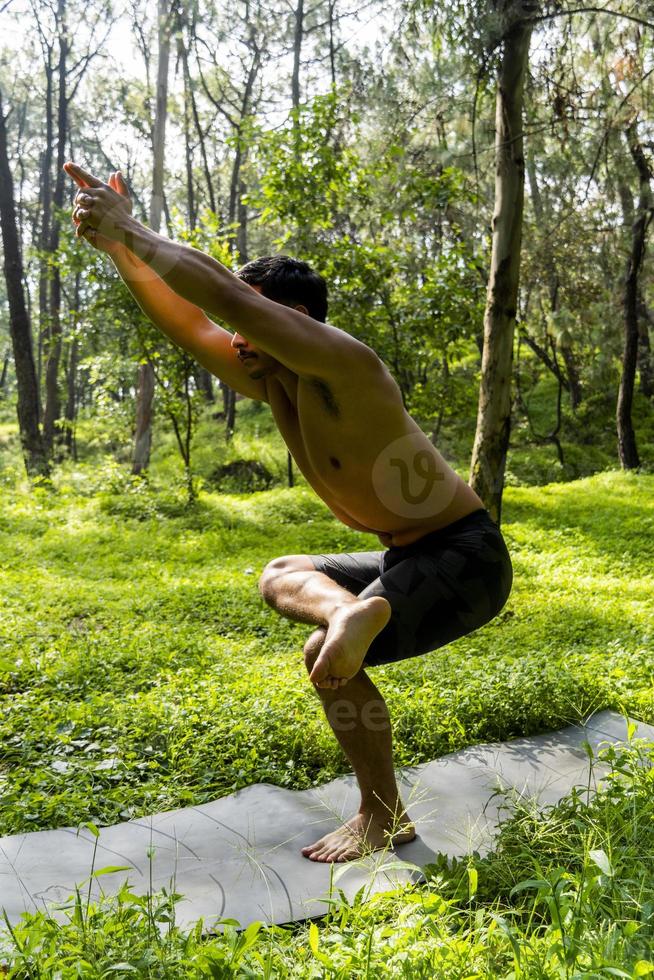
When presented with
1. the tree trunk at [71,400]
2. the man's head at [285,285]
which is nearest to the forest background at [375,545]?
the man's head at [285,285]

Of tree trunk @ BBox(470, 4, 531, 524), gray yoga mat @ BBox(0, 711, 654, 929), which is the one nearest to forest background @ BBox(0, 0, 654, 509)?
tree trunk @ BBox(470, 4, 531, 524)

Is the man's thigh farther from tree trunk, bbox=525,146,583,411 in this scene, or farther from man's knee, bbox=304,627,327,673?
tree trunk, bbox=525,146,583,411

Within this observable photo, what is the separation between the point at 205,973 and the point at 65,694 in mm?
2533

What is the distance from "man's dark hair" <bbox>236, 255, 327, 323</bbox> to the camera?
7.93 ft

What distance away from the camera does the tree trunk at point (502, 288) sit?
5527mm

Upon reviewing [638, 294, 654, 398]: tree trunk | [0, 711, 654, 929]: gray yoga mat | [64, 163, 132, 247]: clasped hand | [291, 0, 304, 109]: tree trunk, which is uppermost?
[291, 0, 304, 109]: tree trunk

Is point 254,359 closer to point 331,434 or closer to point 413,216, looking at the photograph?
point 331,434

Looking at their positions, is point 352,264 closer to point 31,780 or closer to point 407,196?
point 407,196

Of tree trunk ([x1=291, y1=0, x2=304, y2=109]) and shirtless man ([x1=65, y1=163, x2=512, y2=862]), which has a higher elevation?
tree trunk ([x1=291, y1=0, x2=304, y2=109])

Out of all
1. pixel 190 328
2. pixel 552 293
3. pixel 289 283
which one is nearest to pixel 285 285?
pixel 289 283

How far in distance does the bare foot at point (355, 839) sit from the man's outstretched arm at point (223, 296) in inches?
54.8

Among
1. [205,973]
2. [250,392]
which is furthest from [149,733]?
[205,973]

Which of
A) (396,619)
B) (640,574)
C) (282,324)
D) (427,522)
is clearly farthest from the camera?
(640,574)

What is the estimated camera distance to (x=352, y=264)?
9.58m
